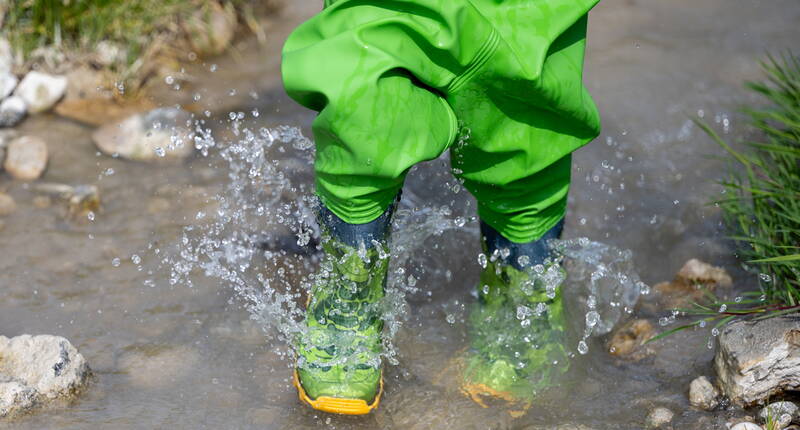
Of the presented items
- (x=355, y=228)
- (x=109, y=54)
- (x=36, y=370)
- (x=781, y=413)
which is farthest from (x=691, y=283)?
(x=109, y=54)

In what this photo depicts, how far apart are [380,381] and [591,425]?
49 cm

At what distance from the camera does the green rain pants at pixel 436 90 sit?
1.68m

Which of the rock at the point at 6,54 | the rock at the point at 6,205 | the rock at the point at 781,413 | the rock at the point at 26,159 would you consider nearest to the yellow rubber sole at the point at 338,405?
the rock at the point at 781,413

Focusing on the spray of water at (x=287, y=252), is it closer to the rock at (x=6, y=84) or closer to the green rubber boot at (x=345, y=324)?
the green rubber boot at (x=345, y=324)

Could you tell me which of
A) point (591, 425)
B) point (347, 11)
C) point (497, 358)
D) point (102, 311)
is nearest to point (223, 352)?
point (102, 311)

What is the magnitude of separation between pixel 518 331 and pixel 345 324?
48cm

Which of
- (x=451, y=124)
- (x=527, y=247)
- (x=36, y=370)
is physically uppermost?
(x=451, y=124)

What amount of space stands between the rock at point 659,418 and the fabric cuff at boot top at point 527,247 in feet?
1.40

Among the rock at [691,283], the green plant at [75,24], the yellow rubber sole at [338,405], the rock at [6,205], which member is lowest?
the rock at [6,205]

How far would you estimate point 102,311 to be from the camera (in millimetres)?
2545

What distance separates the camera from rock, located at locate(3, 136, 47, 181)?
305 centimetres

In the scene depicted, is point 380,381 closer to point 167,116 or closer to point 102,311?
point 102,311

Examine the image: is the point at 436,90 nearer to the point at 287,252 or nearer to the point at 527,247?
the point at 527,247

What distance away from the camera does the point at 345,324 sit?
2.09 metres
